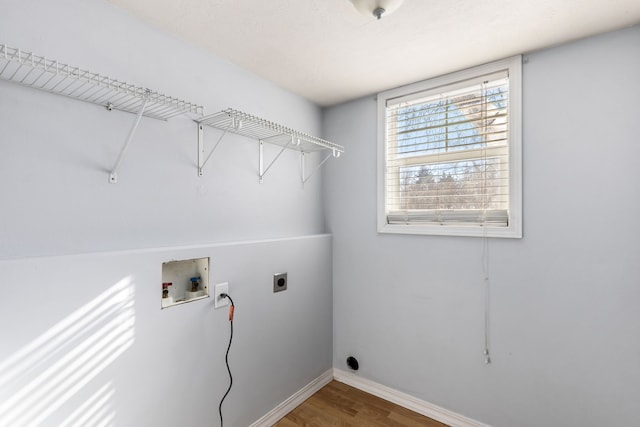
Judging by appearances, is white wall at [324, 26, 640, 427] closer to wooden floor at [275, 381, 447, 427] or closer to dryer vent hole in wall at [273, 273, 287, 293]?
wooden floor at [275, 381, 447, 427]

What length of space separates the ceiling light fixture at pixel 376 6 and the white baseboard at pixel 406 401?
220 centimetres

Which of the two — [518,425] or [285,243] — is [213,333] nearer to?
[285,243]

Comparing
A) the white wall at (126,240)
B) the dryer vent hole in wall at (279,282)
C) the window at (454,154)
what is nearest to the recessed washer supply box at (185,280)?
the white wall at (126,240)

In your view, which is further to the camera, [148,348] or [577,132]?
[577,132]

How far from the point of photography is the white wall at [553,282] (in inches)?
58.8

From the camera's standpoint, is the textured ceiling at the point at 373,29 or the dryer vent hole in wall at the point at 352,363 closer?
the textured ceiling at the point at 373,29

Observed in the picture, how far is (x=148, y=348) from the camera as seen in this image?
1354 mm

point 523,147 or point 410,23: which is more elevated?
point 410,23

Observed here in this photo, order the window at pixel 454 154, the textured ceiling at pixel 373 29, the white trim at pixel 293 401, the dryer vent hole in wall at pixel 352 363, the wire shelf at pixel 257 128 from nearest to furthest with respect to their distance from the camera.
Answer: the textured ceiling at pixel 373 29, the wire shelf at pixel 257 128, the window at pixel 454 154, the white trim at pixel 293 401, the dryer vent hole in wall at pixel 352 363

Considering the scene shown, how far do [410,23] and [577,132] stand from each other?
1017mm

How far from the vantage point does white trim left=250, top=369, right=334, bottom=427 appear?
6.23 ft

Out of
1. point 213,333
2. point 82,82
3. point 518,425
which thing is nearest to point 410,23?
point 82,82

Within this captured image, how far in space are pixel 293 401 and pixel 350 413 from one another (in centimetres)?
38

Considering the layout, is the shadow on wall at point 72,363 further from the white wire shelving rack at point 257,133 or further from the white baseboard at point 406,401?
the white baseboard at point 406,401
